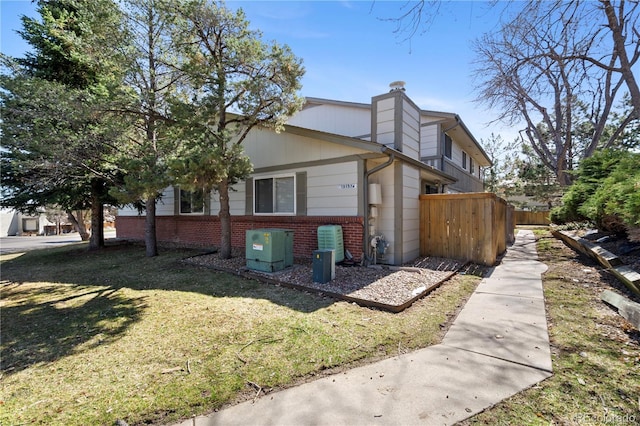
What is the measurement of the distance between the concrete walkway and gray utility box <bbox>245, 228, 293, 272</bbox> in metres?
4.15

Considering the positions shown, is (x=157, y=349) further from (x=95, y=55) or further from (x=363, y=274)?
(x=95, y=55)

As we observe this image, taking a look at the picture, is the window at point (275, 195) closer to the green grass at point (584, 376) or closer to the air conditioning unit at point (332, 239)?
the air conditioning unit at point (332, 239)

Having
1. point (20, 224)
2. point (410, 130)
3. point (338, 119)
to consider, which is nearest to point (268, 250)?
point (410, 130)

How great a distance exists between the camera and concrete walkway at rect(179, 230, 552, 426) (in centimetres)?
231

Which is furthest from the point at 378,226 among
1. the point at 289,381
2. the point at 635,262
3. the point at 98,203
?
the point at 98,203

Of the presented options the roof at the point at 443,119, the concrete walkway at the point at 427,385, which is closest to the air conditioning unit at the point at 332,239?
the concrete walkway at the point at 427,385

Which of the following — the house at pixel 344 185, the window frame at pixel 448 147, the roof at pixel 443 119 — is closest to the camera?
the house at pixel 344 185

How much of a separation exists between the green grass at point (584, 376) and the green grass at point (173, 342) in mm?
1223

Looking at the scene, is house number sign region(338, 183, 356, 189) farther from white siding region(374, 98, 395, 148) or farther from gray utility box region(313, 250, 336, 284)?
gray utility box region(313, 250, 336, 284)

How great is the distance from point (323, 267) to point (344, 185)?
2.65 meters

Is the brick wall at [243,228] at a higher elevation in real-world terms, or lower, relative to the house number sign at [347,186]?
lower

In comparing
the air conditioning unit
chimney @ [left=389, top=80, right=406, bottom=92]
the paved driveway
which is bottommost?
the paved driveway

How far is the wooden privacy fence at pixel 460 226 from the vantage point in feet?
25.5

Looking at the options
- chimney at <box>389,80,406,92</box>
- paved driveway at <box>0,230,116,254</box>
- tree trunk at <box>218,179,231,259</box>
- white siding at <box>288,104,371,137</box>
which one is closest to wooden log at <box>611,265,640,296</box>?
chimney at <box>389,80,406,92</box>
